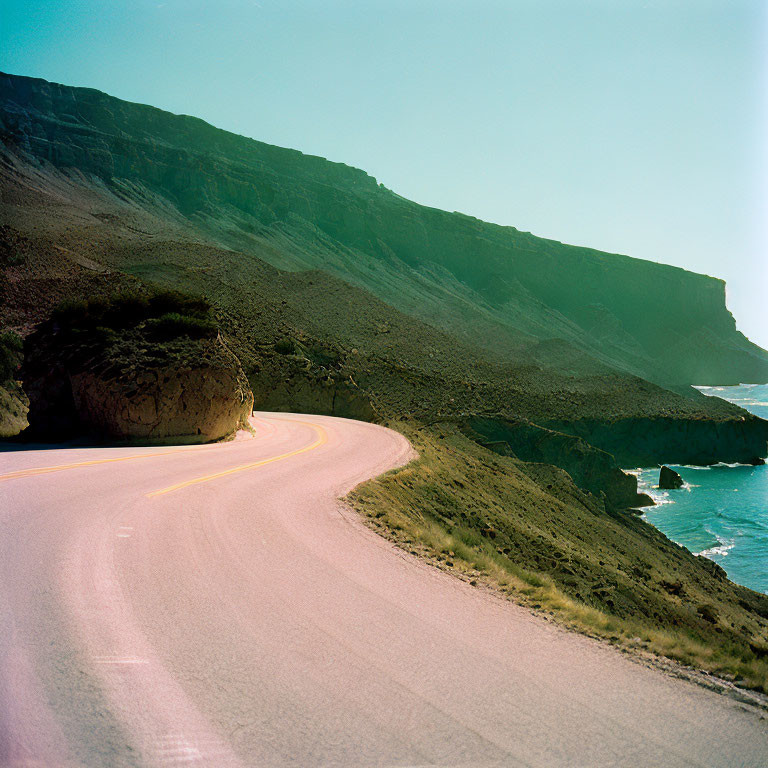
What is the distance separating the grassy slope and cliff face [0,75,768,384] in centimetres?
6431

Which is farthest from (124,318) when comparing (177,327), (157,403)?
(157,403)

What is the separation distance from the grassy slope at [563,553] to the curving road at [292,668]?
24.9 inches

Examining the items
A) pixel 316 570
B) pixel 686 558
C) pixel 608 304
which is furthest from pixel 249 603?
pixel 608 304

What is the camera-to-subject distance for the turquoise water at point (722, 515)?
2777 cm

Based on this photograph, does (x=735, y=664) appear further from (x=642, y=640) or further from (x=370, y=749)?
(x=370, y=749)

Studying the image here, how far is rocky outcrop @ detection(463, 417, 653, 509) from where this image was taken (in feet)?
115

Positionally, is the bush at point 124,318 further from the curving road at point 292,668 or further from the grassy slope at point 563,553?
the curving road at point 292,668

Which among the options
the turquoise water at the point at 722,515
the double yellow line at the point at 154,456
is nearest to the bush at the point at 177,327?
the double yellow line at the point at 154,456

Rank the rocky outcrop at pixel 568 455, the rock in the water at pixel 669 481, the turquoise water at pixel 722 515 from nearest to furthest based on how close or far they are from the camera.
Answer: the turquoise water at pixel 722 515, the rocky outcrop at pixel 568 455, the rock in the water at pixel 669 481

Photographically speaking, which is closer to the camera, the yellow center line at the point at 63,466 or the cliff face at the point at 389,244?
the yellow center line at the point at 63,466

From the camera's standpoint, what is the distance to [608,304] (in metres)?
149

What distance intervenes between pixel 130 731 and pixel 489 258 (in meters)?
139

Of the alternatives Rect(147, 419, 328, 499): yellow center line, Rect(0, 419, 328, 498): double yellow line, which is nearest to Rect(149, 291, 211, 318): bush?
Rect(147, 419, 328, 499): yellow center line

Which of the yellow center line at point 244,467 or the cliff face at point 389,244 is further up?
the cliff face at point 389,244
